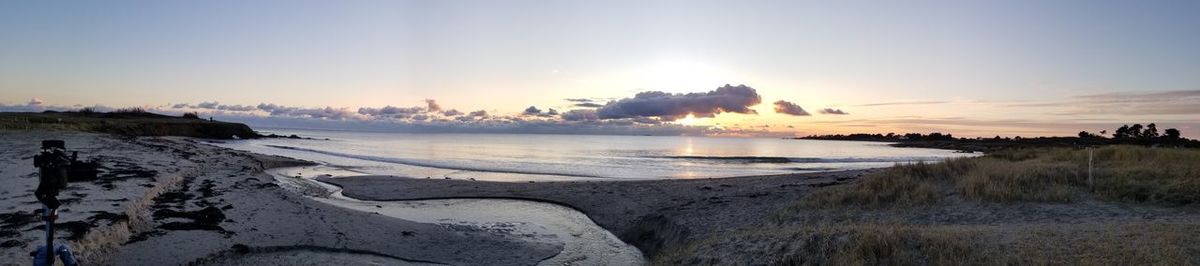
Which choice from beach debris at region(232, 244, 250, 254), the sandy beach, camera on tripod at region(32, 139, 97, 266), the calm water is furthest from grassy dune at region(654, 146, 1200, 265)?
the calm water

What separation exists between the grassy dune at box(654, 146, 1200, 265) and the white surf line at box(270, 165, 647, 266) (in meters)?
1.93

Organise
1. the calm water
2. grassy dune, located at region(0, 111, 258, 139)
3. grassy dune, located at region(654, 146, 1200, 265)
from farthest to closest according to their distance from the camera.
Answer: grassy dune, located at region(0, 111, 258, 139), the calm water, grassy dune, located at region(654, 146, 1200, 265)

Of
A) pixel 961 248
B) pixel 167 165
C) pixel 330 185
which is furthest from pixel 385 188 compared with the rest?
pixel 961 248

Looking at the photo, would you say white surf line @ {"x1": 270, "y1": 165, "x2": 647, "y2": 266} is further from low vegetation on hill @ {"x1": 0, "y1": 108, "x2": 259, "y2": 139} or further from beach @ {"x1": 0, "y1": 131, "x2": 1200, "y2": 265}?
low vegetation on hill @ {"x1": 0, "y1": 108, "x2": 259, "y2": 139}

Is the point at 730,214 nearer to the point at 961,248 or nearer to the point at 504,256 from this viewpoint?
the point at 504,256

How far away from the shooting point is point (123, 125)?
2884 inches

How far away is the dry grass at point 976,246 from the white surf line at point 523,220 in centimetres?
375

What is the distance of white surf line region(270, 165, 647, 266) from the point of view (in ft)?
47.6

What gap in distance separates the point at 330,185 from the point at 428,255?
1749 centimetres

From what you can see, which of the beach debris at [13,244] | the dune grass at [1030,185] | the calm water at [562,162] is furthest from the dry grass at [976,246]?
the calm water at [562,162]

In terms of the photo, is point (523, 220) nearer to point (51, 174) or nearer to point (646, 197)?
point (646, 197)

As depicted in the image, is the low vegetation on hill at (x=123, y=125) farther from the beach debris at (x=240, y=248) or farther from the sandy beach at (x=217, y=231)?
the beach debris at (x=240, y=248)

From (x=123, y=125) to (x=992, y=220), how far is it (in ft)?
291

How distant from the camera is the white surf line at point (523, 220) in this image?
14.5 metres
